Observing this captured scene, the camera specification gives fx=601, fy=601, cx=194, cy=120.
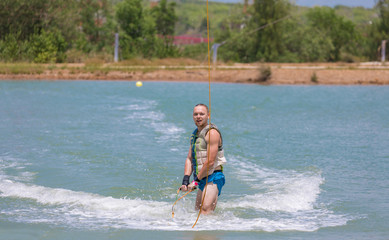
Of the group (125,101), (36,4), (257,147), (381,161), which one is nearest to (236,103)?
(125,101)

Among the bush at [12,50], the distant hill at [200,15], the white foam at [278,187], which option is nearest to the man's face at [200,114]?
the white foam at [278,187]

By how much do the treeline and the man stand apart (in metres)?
27.0

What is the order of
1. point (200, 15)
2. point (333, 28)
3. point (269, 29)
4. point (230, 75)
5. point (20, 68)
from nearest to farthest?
point (20, 68) → point (230, 75) → point (269, 29) → point (333, 28) → point (200, 15)

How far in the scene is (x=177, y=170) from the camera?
10320 millimetres

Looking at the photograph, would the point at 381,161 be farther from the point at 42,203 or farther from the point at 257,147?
the point at 42,203

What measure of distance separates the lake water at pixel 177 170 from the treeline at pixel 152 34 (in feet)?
44.1

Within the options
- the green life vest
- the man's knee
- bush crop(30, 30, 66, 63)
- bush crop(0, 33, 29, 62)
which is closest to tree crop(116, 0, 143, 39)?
bush crop(30, 30, 66, 63)

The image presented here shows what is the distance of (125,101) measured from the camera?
2167cm

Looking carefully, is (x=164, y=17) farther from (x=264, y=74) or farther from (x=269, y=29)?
(x=264, y=74)

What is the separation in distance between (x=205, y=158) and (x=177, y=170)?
4.02 m

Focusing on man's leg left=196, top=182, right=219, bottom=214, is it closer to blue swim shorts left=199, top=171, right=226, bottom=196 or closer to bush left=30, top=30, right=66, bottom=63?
blue swim shorts left=199, top=171, right=226, bottom=196

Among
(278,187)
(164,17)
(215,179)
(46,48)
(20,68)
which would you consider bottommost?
(278,187)

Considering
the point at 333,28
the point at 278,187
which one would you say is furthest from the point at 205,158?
the point at 333,28

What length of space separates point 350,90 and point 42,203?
20940mm
